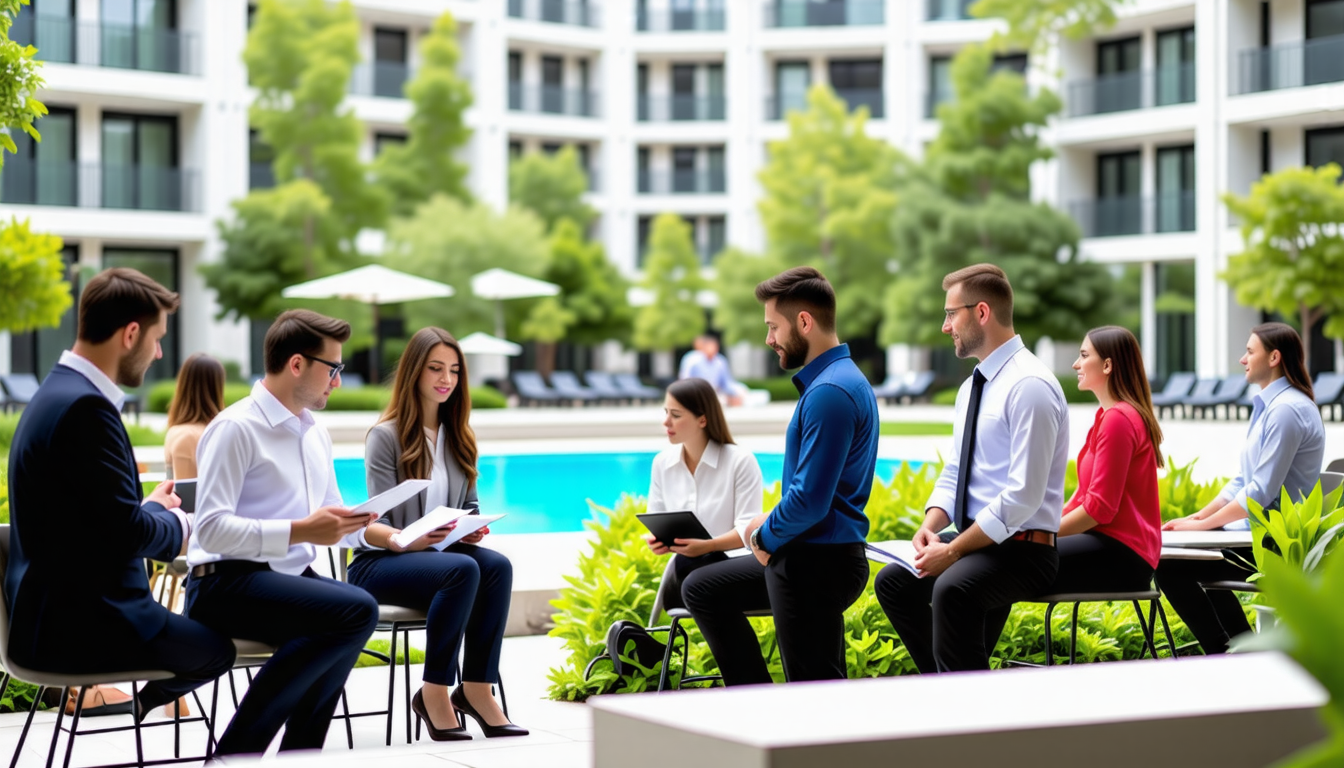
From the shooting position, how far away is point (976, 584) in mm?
5336

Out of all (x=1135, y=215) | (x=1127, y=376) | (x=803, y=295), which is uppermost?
(x=1135, y=215)

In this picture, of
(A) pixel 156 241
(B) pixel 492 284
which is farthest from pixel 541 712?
(A) pixel 156 241

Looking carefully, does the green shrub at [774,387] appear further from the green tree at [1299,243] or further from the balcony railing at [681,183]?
the green tree at [1299,243]

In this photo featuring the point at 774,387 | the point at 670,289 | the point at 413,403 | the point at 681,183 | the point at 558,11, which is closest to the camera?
the point at 413,403

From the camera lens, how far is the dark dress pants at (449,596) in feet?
19.3

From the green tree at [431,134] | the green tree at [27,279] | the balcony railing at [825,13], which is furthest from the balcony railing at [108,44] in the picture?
the balcony railing at [825,13]

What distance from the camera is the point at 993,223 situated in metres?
35.3

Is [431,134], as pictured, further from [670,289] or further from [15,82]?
[15,82]

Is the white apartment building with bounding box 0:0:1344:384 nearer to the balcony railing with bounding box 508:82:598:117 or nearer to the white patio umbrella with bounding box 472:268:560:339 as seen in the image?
the balcony railing with bounding box 508:82:598:117

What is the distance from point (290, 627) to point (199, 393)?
9.60ft

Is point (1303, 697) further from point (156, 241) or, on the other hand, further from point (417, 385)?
point (156, 241)

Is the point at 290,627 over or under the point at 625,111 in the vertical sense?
under

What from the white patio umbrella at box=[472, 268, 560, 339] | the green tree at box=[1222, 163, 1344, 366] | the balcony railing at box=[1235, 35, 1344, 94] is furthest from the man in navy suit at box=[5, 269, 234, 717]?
the balcony railing at box=[1235, 35, 1344, 94]

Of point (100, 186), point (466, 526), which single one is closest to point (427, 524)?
point (466, 526)
